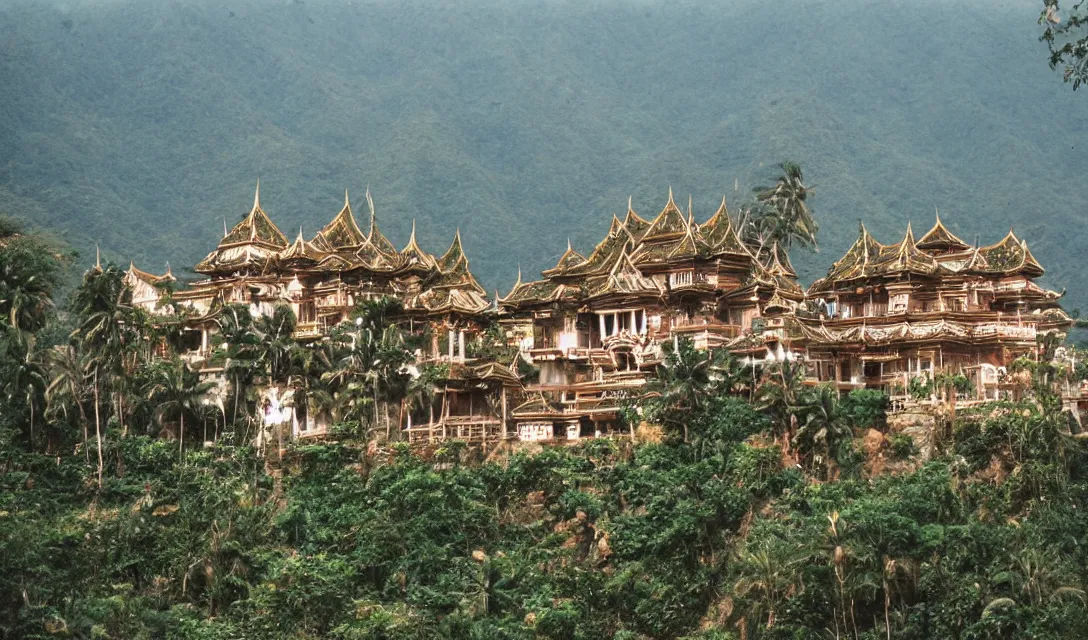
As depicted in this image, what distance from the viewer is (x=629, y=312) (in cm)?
4778

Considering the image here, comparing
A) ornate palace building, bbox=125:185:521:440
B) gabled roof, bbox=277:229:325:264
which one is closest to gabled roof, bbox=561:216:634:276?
ornate palace building, bbox=125:185:521:440

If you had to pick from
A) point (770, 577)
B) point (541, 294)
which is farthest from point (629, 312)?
point (770, 577)

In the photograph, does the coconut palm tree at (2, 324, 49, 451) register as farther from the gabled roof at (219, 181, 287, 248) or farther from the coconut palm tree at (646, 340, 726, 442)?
the coconut palm tree at (646, 340, 726, 442)

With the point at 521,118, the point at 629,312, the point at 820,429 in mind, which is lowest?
the point at 820,429

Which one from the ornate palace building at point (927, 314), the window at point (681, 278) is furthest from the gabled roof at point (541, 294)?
the ornate palace building at point (927, 314)

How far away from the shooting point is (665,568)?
36.6m

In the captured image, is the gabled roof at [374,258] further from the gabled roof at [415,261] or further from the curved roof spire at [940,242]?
the curved roof spire at [940,242]

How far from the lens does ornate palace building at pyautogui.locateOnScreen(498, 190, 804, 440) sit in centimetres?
4388

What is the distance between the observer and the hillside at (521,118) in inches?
3314

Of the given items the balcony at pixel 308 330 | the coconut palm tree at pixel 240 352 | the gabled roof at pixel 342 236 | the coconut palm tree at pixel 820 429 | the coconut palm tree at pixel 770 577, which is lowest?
the coconut palm tree at pixel 770 577

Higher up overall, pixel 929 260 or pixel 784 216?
pixel 784 216

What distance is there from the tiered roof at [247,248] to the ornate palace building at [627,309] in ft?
0.20

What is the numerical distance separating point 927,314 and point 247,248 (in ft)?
72.4

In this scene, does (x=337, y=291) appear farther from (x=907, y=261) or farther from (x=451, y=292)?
(x=907, y=261)
